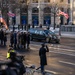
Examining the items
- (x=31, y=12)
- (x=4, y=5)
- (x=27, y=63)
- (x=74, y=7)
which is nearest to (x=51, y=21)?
(x=31, y=12)

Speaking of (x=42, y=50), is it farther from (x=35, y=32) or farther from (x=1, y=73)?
(x=35, y=32)

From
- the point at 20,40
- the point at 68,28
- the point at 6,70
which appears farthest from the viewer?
the point at 68,28

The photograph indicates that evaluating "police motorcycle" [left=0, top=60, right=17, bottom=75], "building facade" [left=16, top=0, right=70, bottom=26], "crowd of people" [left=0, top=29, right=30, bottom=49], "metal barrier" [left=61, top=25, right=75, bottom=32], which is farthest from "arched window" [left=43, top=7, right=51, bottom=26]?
"police motorcycle" [left=0, top=60, right=17, bottom=75]

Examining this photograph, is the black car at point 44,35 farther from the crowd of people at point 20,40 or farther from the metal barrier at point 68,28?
the metal barrier at point 68,28

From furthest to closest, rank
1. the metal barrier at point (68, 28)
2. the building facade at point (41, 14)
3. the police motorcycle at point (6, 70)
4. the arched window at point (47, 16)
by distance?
the arched window at point (47, 16)
the building facade at point (41, 14)
the metal barrier at point (68, 28)
the police motorcycle at point (6, 70)

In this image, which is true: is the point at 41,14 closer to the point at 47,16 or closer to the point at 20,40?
the point at 47,16

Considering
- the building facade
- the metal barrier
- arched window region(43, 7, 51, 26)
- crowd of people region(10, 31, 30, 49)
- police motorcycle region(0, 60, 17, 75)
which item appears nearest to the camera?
police motorcycle region(0, 60, 17, 75)

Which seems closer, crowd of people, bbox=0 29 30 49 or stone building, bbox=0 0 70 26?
crowd of people, bbox=0 29 30 49

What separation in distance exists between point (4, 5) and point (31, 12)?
31.2m

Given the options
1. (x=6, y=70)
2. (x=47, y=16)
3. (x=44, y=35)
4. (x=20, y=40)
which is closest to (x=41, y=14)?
(x=47, y=16)

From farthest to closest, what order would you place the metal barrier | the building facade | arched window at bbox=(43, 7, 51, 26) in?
arched window at bbox=(43, 7, 51, 26), the building facade, the metal barrier

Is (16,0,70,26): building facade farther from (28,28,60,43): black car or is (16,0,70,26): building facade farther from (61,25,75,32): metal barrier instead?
(28,28,60,43): black car

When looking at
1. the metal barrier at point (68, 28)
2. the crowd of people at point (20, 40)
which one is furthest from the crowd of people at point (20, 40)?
the metal barrier at point (68, 28)

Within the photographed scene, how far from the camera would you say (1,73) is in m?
10.6
